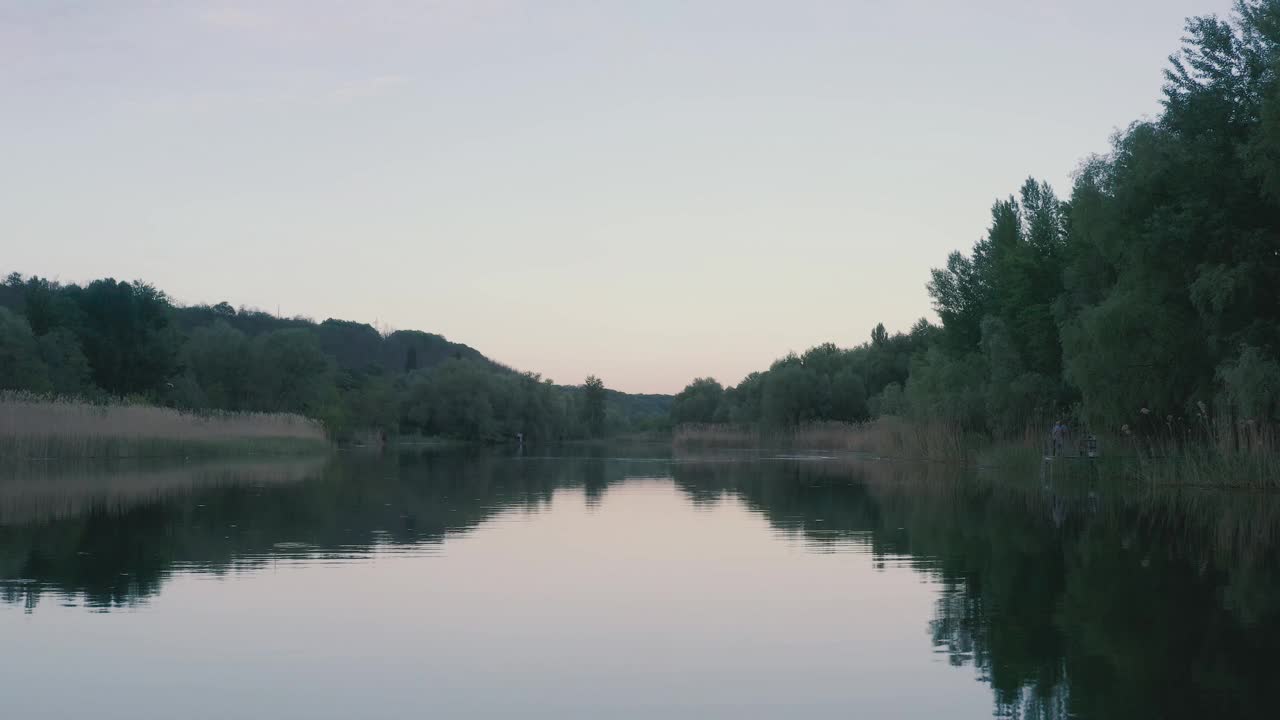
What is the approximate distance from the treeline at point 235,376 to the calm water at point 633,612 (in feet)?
120

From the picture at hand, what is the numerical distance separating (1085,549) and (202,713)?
11.6 m

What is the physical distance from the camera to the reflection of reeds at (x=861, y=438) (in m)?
45.3

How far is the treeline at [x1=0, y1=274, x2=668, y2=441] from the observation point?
69.7 meters

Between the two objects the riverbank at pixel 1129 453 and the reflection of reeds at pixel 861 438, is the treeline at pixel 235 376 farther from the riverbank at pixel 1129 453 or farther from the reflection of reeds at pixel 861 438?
the riverbank at pixel 1129 453

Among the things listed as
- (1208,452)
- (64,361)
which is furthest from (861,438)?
(64,361)

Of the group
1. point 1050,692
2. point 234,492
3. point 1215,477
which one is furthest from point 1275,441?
point 234,492

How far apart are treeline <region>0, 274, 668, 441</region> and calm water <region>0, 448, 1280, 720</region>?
36.5 m

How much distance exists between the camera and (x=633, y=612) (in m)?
10.4

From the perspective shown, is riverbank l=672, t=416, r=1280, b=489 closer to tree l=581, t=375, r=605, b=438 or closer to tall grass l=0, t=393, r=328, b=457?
tall grass l=0, t=393, r=328, b=457

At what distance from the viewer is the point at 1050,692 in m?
7.00

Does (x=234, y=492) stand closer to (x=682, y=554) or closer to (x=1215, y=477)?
(x=682, y=554)

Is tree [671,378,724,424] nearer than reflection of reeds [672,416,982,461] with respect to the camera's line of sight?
No

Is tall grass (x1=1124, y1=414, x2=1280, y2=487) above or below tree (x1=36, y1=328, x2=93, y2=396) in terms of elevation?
below

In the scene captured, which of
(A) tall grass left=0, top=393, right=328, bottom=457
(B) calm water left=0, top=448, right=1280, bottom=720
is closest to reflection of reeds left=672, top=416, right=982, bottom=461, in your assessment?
(B) calm water left=0, top=448, right=1280, bottom=720
